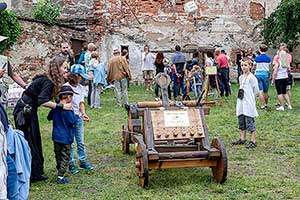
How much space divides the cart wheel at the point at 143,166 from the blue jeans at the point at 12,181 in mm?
2043

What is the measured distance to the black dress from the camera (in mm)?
6289

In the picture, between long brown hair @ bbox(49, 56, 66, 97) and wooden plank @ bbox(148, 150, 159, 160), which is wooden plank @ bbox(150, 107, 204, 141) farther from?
long brown hair @ bbox(49, 56, 66, 97)

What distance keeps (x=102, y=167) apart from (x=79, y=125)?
0.79 meters

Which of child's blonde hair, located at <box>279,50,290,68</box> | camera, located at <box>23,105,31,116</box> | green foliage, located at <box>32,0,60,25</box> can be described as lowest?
camera, located at <box>23,105,31,116</box>

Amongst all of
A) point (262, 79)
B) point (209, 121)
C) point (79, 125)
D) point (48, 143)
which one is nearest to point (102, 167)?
point (79, 125)

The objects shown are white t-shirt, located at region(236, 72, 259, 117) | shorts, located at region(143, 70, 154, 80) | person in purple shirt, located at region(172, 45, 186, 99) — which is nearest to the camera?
white t-shirt, located at region(236, 72, 259, 117)

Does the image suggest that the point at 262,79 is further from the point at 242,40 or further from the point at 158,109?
the point at 242,40

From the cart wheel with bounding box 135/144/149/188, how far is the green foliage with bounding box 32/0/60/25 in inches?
549

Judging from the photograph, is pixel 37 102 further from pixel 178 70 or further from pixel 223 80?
pixel 223 80

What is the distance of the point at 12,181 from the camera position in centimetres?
414

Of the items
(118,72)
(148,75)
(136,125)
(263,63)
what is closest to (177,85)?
(118,72)

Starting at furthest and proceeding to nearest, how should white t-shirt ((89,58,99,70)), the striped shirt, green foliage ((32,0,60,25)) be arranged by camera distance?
green foliage ((32,0,60,25))
white t-shirt ((89,58,99,70))
the striped shirt

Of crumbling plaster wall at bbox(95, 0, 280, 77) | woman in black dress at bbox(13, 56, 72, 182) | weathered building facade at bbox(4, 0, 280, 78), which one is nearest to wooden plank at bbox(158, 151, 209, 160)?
woman in black dress at bbox(13, 56, 72, 182)

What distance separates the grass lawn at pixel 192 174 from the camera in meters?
5.91
